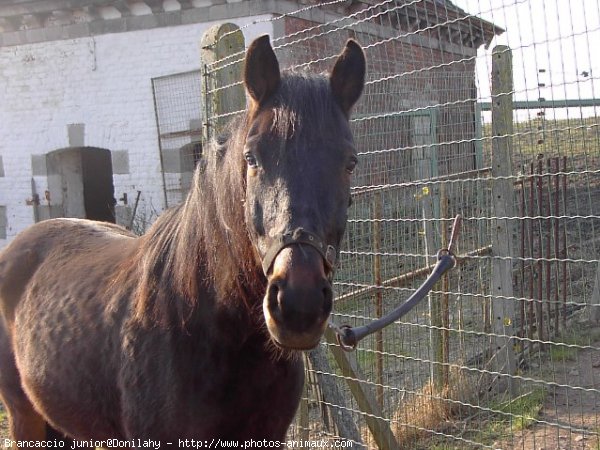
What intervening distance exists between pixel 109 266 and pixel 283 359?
3.40 ft

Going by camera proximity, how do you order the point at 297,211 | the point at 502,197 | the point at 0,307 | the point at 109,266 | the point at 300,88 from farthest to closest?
the point at 502,197 → the point at 0,307 → the point at 109,266 → the point at 300,88 → the point at 297,211

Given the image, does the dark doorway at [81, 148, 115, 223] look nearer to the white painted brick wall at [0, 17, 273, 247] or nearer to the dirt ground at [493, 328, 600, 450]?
the white painted brick wall at [0, 17, 273, 247]

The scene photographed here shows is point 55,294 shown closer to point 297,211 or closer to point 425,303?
point 297,211

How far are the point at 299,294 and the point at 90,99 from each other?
1026 cm

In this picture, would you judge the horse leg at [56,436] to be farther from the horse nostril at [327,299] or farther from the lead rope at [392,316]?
the horse nostril at [327,299]

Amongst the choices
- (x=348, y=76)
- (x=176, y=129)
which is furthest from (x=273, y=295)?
(x=176, y=129)

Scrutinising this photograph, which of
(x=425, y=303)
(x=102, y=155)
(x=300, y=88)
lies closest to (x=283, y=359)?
(x=300, y=88)

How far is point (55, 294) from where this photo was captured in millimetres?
3119

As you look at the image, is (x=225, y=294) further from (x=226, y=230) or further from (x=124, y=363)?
(x=124, y=363)

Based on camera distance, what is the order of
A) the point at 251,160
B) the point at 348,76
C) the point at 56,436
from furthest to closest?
the point at 56,436
the point at 348,76
the point at 251,160

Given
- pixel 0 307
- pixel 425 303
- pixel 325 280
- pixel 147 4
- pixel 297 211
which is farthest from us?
pixel 147 4

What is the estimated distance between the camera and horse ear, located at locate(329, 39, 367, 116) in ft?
7.60

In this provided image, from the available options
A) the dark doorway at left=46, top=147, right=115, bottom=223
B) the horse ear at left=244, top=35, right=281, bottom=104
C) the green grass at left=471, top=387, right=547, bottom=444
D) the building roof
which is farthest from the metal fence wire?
the dark doorway at left=46, top=147, right=115, bottom=223

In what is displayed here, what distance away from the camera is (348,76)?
7.67ft
